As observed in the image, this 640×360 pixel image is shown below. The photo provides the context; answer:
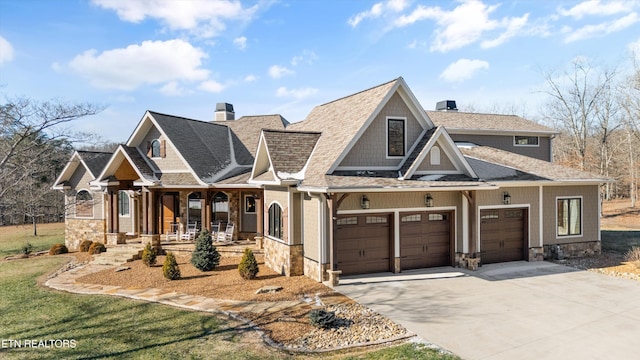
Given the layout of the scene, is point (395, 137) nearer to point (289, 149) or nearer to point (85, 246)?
point (289, 149)

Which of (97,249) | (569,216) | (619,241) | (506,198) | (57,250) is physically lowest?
(57,250)

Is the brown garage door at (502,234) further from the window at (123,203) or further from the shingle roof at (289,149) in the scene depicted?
the window at (123,203)

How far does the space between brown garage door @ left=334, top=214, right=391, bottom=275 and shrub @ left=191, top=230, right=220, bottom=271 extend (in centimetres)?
521

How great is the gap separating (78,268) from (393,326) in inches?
558

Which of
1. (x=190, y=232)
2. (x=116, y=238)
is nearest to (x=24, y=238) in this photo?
(x=116, y=238)

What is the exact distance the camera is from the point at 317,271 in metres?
12.5

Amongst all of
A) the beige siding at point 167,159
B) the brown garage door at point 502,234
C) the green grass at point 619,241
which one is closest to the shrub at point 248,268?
the beige siding at point 167,159

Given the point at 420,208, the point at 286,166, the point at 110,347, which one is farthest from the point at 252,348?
the point at 420,208

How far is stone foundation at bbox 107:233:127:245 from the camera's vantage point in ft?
63.1

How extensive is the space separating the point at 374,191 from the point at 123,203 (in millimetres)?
16735

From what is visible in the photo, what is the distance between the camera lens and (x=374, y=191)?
12.2 meters

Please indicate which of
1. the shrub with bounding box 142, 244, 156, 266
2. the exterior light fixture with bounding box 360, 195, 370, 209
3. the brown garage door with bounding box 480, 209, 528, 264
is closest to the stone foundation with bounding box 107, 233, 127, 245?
the shrub with bounding box 142, 244, 156, 266

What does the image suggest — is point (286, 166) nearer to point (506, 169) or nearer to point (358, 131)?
point (358, 131)

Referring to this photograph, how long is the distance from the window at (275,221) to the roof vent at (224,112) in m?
15.2
